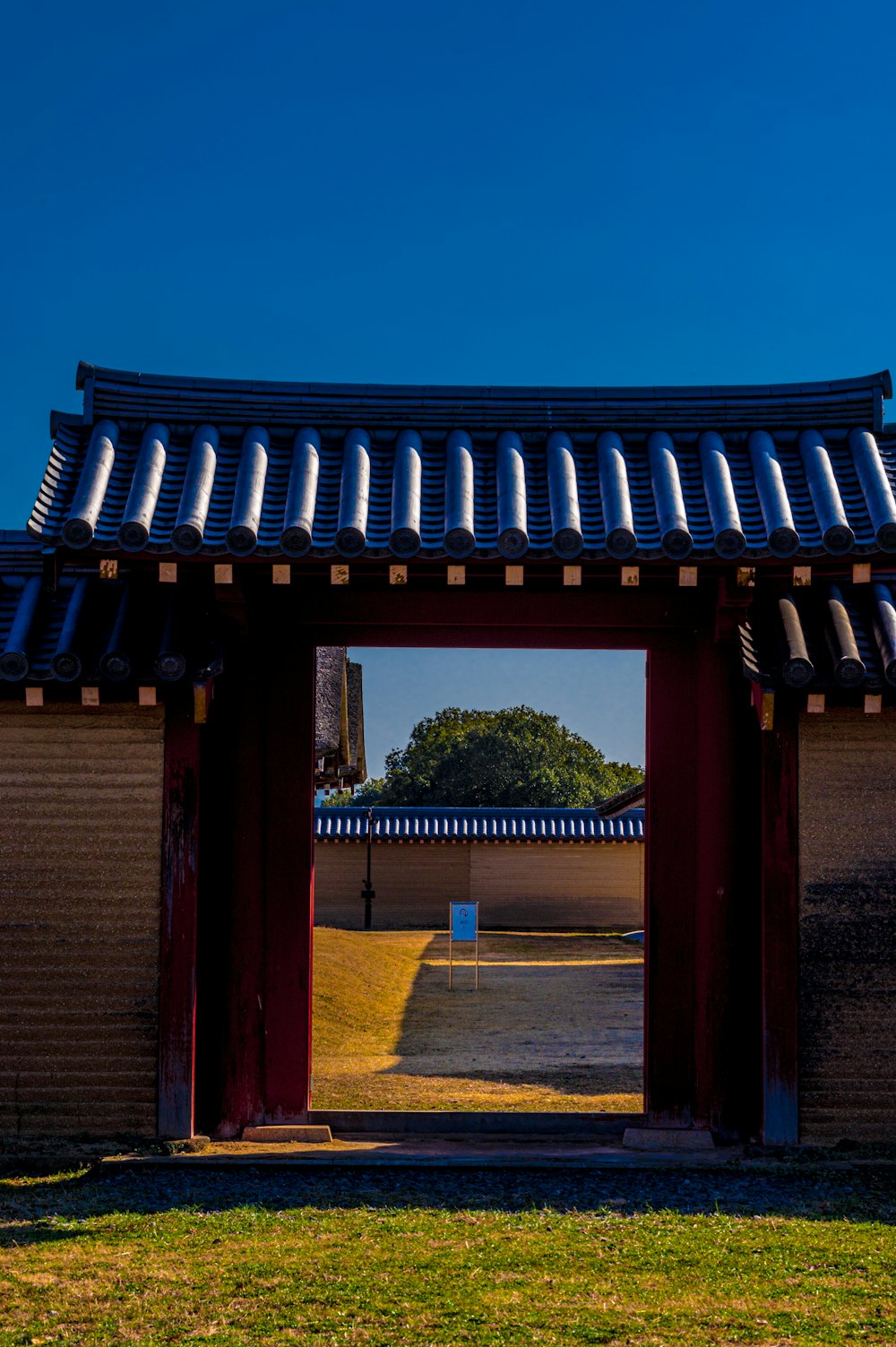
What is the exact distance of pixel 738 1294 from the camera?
16.5 ft

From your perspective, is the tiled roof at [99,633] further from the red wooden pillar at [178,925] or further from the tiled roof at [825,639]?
Result: the tiled roof at [825,639]

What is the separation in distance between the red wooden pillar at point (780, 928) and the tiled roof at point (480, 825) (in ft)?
83.0

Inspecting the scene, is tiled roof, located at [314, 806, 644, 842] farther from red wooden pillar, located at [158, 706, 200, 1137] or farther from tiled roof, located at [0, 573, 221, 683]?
red wooden pillar, located at [158, 706, 200, 1137]

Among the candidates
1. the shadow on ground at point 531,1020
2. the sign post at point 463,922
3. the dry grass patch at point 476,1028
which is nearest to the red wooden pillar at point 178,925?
the dry grass patch at point 476,1028

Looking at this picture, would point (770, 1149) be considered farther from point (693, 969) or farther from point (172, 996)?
point (172, 996)

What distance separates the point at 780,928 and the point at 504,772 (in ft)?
144

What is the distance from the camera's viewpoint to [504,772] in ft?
169

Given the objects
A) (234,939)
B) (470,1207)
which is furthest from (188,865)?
(470,1207)

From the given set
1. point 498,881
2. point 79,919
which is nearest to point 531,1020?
point 79,919

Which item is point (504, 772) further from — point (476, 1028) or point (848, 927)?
point (848, 927)

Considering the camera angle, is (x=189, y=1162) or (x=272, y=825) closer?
(x=189, y=1162)

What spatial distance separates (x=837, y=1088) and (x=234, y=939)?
12.2 ft

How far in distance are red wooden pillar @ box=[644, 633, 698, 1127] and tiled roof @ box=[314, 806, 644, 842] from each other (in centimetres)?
2489

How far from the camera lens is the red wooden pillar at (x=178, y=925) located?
24.0 feet
